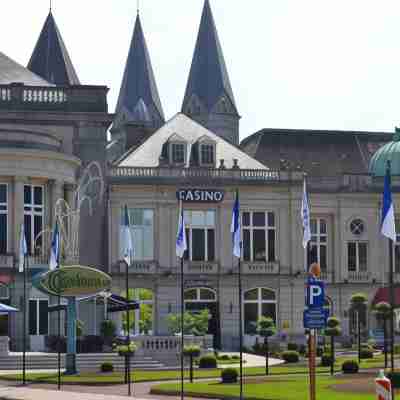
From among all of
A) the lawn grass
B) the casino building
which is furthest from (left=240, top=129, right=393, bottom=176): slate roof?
the lawn grass

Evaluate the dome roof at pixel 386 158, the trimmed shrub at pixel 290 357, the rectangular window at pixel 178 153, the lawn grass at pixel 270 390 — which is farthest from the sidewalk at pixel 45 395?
the dome roof at pixel 386 158

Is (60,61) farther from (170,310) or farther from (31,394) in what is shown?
(31,394)

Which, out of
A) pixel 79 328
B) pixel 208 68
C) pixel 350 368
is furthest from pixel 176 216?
pixel 208 68

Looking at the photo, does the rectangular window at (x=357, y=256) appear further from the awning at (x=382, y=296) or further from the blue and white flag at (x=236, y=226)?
the blue and white flag at (x=236, y=226)

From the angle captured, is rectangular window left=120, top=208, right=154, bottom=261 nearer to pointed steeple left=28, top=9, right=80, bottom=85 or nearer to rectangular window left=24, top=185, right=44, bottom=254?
rectangular window left=24, top=185, right=44, bottom=254

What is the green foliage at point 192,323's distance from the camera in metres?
77.4

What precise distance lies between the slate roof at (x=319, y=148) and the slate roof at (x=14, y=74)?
2238 cm

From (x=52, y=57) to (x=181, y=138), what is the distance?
15.7 m

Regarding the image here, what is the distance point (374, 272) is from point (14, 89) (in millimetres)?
27598

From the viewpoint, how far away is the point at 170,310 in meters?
84.7

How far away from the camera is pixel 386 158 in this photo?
92125 millimetres

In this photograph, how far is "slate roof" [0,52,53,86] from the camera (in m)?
81.1

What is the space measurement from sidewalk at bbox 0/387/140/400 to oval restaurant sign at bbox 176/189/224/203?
123 feet

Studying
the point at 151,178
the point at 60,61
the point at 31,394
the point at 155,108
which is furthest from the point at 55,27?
the point at 31,394
